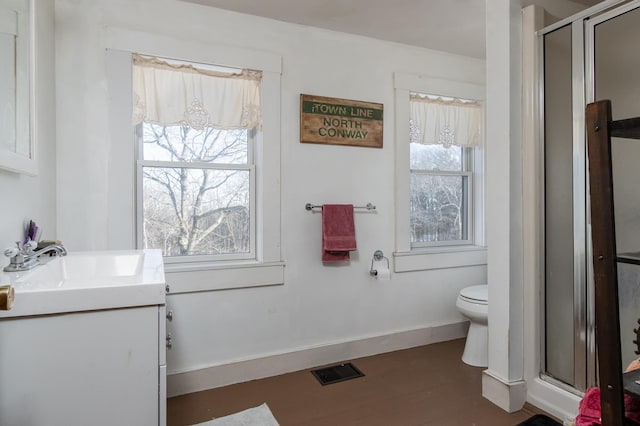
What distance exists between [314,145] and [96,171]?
1275 mm

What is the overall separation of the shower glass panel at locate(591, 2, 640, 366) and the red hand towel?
54.5 inches

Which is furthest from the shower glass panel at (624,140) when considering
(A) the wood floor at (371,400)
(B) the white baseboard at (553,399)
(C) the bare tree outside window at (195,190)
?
(C) the bare tree outside window at (195,190)

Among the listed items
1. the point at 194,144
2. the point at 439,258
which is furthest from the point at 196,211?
the point at 439,258

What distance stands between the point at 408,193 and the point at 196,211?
1.51 metres

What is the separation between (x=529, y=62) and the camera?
189 cm

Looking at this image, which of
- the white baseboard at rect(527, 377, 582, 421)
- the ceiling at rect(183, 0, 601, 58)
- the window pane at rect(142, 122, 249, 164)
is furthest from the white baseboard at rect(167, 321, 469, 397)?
the ceiling at rect(183, 0, 601, 58)

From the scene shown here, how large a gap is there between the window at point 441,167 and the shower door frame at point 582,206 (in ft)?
3.62

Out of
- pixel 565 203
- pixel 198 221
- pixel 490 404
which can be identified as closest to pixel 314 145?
pixel 198 221

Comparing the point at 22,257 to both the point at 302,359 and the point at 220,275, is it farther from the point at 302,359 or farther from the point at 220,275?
the point at 302,359

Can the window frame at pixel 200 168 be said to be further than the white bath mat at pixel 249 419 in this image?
Yes

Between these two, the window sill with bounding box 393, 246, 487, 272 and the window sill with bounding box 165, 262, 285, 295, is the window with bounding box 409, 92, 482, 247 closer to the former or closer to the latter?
the window sill with bounding box 393, 246, 487, 272

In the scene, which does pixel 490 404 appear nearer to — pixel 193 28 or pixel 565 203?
pixel 565 203

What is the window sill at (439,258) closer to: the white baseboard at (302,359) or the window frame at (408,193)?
the window frame at (408,193)

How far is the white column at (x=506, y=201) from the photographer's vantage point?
1890 millimetres
